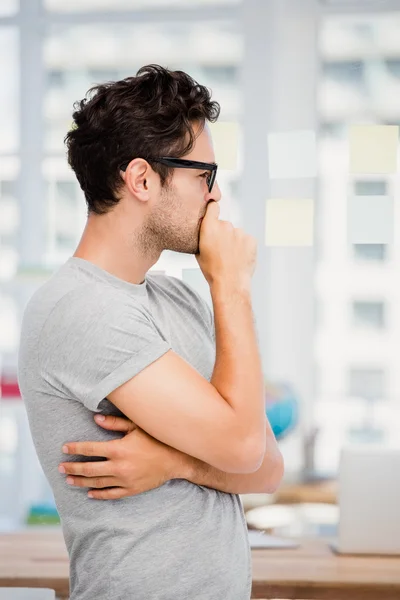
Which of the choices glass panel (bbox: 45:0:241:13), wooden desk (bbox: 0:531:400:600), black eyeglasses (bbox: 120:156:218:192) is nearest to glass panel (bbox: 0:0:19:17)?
glass panel (bbox: 45:0:241:13)

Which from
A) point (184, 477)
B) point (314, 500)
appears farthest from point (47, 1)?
point (184, 477)

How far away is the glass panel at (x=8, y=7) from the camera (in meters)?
3.74

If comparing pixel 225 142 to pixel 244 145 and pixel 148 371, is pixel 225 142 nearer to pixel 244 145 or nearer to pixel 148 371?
pixel 244 145

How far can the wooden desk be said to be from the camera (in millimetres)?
1789

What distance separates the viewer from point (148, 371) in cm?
112

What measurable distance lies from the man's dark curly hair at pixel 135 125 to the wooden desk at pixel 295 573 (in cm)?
96

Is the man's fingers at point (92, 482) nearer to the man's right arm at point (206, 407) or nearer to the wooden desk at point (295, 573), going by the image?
the man's right arm at point (206, 407)

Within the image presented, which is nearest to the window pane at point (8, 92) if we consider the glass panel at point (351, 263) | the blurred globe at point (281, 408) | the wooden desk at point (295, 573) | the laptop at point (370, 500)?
the glass panel at point (351, 263)

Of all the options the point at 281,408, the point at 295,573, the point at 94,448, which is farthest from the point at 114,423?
the point at 281,408

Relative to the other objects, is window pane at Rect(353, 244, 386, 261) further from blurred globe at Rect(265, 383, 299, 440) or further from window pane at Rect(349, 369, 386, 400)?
blurred globe at Rect(265, 383, 299, 440)

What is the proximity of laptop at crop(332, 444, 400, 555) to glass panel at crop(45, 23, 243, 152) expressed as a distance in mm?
2061

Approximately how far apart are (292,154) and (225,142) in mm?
358

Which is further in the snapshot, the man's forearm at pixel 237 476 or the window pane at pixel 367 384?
the window pane at pixel 367 384

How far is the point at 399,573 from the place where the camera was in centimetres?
186
